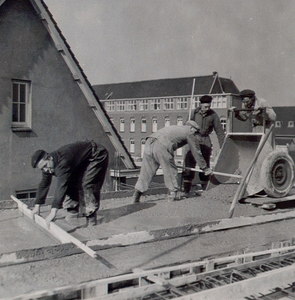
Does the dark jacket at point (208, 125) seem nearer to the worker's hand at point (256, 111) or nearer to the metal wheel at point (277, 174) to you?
the worker's hand at point (256, 111)

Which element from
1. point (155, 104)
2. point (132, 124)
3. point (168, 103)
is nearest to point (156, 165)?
point (168, 103)

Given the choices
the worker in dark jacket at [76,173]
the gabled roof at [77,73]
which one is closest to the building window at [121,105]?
the gabled roof at [77,73]

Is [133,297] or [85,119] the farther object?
[85,119]

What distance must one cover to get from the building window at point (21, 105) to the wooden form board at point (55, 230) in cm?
517

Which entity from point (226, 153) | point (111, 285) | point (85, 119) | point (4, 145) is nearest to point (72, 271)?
point (111, 285)

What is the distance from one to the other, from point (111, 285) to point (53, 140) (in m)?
Result: 8.24

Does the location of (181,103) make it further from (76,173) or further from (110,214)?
(76,173)

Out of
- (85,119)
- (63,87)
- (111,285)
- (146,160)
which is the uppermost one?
(63,87)

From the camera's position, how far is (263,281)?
13.4ft

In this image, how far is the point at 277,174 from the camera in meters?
7.02

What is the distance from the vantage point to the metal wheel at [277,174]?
6.82m

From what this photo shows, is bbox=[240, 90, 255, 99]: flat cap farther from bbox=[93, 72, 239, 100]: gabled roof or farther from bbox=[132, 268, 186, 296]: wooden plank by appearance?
bbox=[93, 72, 239, 100]: gabled roof

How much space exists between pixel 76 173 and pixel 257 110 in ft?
11.8

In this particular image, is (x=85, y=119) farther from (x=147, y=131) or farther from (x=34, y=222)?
(x=147, y=131)
